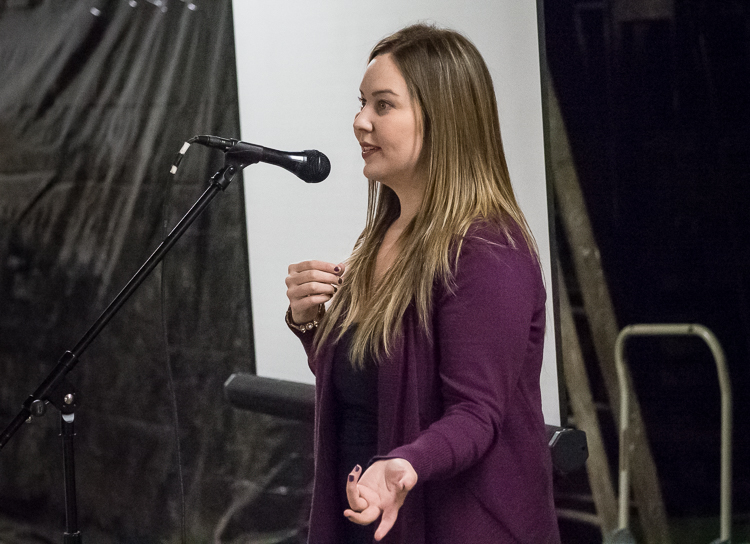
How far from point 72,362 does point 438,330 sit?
0.81 m

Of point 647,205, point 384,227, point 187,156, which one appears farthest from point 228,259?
point 647,205

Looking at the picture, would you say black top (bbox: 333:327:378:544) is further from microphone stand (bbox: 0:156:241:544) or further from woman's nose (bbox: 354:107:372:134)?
microphone stand (bbox: 0:156:241:544)

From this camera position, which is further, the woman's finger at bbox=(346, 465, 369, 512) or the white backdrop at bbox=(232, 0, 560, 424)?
the white backdrop at bbox=(232, 0, 560, 424)

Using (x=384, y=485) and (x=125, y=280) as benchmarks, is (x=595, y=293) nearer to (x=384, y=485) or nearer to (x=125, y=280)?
(x=384, y=485)

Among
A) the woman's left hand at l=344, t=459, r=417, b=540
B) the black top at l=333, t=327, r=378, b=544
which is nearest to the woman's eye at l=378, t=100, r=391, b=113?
the black top at l=333, t=327, r=378, b=544

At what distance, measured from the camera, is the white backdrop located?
6.14 ft

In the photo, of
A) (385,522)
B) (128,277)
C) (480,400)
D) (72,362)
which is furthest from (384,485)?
(128,277)

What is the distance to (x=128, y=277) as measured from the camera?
7.61 feet

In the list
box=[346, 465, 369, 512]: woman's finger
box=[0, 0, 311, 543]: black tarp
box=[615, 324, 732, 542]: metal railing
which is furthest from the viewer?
box=[0, 0, 311, 543]: black tarp

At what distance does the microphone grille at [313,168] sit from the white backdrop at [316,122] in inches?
23.1

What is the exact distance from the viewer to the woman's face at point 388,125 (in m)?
1.19

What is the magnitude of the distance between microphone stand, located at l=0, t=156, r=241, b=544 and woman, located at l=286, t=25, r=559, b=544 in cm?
30

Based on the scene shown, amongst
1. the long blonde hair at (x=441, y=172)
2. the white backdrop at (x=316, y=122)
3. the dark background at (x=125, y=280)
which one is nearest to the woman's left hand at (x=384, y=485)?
the long blonde hair at (x=441, y=172)

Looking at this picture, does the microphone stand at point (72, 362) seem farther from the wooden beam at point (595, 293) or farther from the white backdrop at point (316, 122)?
the wooden beam at point (595, 293)
